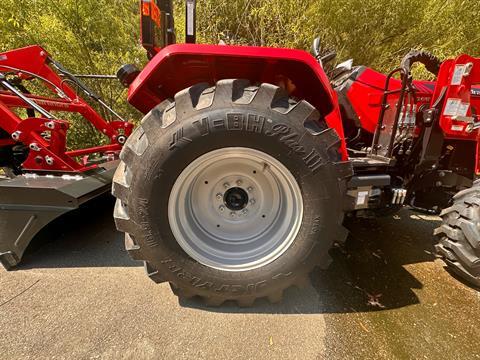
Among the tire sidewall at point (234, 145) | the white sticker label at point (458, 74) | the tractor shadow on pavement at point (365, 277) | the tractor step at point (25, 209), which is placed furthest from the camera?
the white sticker label at point (458, 74)

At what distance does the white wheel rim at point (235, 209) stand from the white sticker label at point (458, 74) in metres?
1.46

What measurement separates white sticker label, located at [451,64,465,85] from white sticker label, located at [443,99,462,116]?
12cm

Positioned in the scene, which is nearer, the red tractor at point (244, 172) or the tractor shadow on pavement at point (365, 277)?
the red tractor at point (244, 172)

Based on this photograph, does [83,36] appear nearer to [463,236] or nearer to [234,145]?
[234,145]

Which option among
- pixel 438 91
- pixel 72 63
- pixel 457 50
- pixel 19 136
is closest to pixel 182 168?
pixel 19 136

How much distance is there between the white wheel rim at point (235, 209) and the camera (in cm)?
150

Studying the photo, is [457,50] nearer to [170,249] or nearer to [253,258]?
[253,258]

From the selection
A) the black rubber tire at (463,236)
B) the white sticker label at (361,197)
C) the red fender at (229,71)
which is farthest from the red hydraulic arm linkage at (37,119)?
the black rubber tire at (463,236)

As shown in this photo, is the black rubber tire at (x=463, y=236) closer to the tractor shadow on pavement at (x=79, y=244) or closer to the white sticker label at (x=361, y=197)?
the white sticker label at (x=361, y=197)

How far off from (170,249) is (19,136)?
5.20 ft

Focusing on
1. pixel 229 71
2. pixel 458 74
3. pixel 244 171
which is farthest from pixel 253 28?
pixel 244 171

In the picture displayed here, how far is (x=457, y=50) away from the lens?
→ 512cm

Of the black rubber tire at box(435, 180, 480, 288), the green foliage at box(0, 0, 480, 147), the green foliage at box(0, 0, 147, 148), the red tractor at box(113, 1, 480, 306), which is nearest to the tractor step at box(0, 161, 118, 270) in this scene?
the red tractor at box(113, 1, 480, 306)

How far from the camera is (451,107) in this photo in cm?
198
